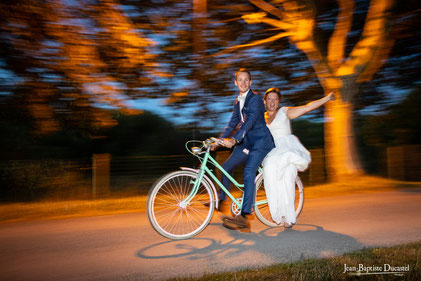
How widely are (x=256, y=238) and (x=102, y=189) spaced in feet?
22.8

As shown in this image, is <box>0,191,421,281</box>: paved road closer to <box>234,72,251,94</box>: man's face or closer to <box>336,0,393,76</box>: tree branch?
<box>234,72,251,94</box>: man's face

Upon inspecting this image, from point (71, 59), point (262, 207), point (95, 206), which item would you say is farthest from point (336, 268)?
point (71, 59)

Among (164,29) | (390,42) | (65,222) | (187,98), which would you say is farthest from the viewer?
(390,42)

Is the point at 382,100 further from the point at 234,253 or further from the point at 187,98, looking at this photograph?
the point at 234,253

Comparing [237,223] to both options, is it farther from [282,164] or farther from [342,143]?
[342,143]

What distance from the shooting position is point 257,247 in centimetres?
396

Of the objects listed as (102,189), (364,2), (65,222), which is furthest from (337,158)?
(65,222)

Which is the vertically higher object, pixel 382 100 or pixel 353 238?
pixel 382 100

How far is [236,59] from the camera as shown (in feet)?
30.5

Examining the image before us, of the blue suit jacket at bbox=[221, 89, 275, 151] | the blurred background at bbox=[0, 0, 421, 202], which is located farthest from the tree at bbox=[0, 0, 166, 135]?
the blue suit jacket at bbox=[221, 89, 275, 151]

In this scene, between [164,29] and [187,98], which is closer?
[164,29]

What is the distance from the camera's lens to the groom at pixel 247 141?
4500 mm

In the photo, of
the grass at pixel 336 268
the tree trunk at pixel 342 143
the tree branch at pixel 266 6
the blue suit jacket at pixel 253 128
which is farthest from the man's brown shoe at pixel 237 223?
the tree branch at pixel 266 6

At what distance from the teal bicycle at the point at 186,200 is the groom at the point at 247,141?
0.68ft
